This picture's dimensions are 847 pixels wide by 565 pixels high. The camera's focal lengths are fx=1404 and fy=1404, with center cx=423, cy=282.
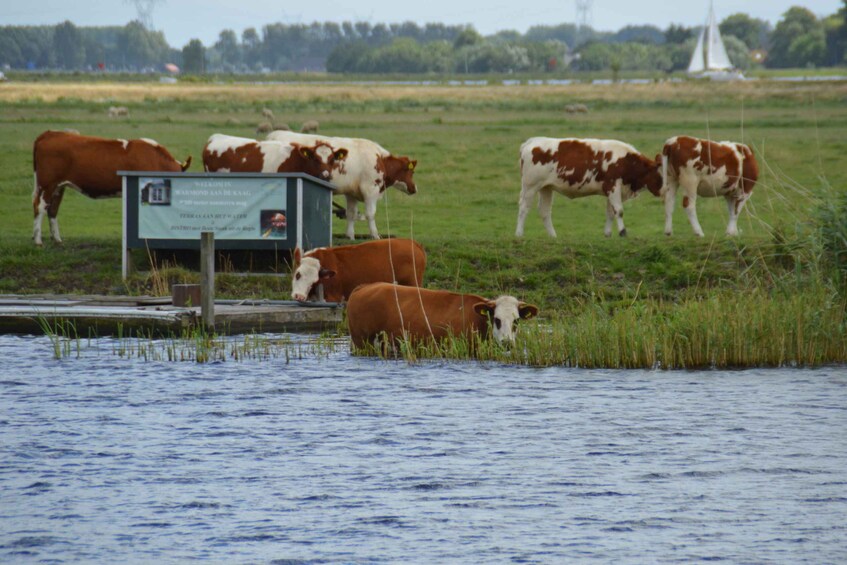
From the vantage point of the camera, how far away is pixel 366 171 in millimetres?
26469

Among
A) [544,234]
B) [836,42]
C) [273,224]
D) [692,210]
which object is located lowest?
[544,234]

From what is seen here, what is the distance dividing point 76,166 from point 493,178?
16345mm

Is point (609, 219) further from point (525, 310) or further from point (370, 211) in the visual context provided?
point (525, 310)

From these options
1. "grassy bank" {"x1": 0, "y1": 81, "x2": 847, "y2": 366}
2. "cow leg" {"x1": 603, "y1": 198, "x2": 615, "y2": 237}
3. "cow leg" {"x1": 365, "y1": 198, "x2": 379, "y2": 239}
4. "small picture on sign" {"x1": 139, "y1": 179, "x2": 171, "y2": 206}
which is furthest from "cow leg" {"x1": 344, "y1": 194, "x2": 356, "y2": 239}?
"cow leg" {"x1": 603, "y1": 198, "x2": 615, "y2": 237}

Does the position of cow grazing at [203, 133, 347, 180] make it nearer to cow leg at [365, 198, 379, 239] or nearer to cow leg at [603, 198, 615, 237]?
cow leg at [365, 198, 379, 239]

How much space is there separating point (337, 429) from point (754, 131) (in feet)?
128

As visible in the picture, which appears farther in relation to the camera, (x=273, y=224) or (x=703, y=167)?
(x=703, y=167)

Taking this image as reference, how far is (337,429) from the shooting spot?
1385cm

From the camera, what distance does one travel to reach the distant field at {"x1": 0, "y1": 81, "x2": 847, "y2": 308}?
23047 millimetres

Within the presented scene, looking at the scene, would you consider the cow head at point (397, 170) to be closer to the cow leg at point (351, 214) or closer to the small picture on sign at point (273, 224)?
the cow leg at point (351, 214)

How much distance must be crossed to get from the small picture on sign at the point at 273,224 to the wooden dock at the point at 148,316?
99.6 inches

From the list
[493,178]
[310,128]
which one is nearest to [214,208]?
[493,178]

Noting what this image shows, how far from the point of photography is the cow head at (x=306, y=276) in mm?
20016

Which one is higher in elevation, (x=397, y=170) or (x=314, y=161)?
(x=314, y=161)
